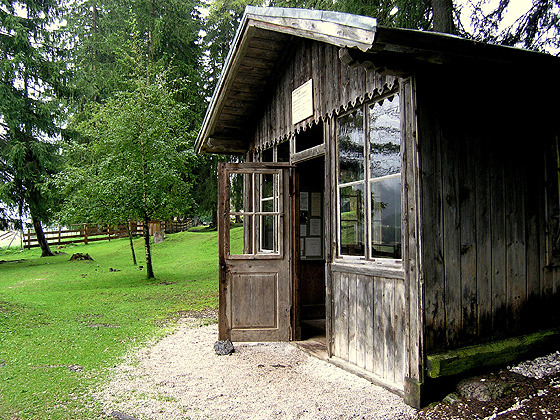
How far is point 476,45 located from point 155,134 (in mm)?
10736

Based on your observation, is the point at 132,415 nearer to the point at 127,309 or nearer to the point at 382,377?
the point at 382,377

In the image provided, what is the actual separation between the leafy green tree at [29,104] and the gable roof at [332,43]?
13036mm

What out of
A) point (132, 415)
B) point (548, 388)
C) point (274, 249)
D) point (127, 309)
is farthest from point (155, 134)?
point (548, 388)

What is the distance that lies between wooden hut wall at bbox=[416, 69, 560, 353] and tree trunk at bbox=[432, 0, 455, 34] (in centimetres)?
342

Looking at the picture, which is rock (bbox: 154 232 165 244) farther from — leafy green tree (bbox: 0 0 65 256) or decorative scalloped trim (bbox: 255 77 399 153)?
decorative scalloped trim (bbox: 255 77 399 153)

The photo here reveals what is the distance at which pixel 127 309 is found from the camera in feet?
29.5

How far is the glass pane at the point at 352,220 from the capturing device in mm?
4785

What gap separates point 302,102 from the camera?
19.6 feet

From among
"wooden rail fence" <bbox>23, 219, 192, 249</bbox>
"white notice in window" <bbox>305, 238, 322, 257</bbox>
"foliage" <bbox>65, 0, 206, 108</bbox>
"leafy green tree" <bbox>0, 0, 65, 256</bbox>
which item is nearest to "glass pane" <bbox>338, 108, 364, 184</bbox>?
"white notice in window" <bbox>305, 238, 322, 257</bbox>

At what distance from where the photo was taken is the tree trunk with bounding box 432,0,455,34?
764 centimetres

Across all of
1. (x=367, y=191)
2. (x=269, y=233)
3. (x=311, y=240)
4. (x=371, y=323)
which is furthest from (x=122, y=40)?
(x=371, y=323)

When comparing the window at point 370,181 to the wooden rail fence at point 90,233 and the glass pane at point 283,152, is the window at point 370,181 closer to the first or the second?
the glass pane at point 283,152

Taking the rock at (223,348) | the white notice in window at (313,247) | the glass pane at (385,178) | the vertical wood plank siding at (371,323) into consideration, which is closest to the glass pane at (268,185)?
the white notice in window at (313,247)

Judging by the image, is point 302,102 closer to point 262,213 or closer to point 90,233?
point 262,213
